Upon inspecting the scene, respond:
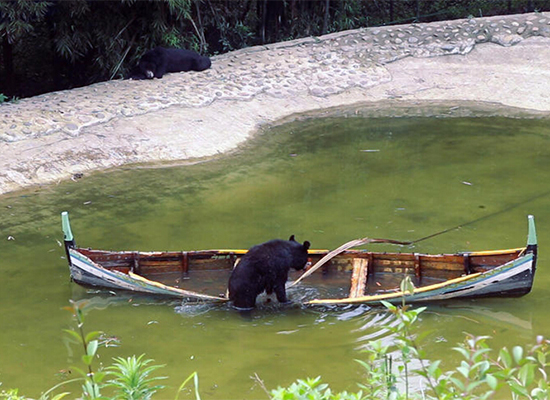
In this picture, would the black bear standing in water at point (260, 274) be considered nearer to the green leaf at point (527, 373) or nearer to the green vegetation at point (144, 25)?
the green leaf at point (527, 373)

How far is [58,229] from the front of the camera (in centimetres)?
955

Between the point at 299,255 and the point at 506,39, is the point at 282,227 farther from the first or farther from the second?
the point at 506,39

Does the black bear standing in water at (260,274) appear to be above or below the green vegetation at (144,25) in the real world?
below

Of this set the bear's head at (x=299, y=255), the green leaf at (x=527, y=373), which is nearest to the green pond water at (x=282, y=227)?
the bear's head at (x=299, y=255)

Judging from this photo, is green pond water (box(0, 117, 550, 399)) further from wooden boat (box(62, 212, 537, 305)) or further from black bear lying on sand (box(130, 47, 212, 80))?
black bear lying on sand (box(130, 47, 212, 80))

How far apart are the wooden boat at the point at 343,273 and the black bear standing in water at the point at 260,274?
0.74ft

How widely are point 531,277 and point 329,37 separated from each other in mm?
10630

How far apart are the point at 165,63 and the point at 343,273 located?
7750 mm

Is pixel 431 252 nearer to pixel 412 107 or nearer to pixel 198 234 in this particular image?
pixel 198 234

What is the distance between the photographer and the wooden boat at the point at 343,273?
23.5 ft

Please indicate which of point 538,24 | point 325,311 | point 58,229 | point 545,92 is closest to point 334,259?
point 325,311

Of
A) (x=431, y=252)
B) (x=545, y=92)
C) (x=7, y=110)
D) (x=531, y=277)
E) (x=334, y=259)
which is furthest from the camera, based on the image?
(x=545, y=92)

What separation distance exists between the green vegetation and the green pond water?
3612 millimetres

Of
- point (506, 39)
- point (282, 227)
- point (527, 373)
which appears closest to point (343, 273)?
point (282, 227)
